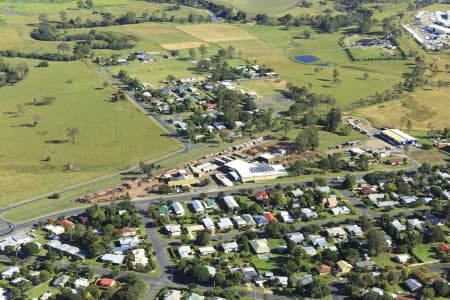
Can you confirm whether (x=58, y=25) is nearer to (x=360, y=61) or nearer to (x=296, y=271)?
(x=360, y=61)

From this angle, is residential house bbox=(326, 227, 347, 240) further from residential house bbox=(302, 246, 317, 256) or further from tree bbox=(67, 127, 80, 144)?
tree bbox=(67, 127, 80, 144)

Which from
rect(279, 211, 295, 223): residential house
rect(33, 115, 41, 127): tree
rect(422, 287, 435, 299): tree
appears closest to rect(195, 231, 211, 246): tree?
rect(279, 211, 295, 223): residential house

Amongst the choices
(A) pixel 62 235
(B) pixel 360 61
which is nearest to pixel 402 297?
(A) pixel 62 235

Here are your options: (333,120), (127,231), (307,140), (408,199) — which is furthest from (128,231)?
(333,120)

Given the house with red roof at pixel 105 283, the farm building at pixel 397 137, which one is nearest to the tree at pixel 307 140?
the farm building at pixel 397 137

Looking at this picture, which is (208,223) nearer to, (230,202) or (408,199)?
(230,202)

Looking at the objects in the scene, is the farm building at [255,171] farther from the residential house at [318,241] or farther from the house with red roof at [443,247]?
the house with red roof at [443,247]
